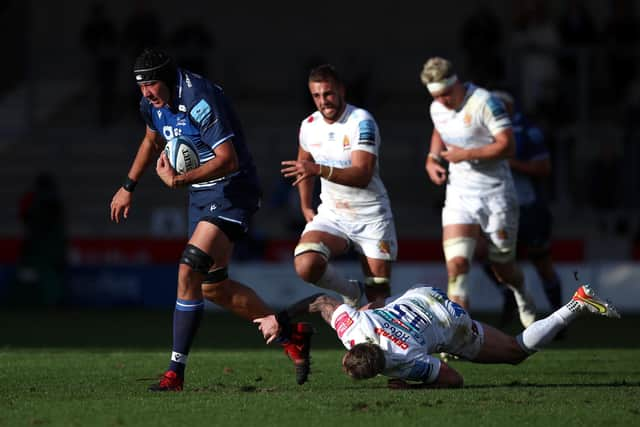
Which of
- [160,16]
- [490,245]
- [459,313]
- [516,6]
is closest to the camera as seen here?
[459,313]

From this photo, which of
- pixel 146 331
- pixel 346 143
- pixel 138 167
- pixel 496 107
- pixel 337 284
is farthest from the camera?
pixel 146 331

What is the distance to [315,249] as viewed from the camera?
35.2 feet

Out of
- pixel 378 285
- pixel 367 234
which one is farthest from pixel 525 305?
pixel 367 234

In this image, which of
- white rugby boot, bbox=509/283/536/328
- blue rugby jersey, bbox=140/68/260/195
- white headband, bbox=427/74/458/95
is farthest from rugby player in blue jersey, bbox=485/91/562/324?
blue rugby jersey, bbox=140/68/260/195

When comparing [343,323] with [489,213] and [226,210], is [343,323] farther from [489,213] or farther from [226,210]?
[489,213]

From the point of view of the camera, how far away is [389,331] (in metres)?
8.78

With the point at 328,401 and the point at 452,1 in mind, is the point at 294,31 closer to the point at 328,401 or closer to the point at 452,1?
the point at 452,1

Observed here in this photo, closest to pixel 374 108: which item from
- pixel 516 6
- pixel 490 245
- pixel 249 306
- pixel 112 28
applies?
pixel 516 6

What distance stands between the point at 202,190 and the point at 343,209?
1.77 metres

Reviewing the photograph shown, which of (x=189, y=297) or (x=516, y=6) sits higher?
(x=516, y=6)

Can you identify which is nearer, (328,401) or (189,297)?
(328,401)

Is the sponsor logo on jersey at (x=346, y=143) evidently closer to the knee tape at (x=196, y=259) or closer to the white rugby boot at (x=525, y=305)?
the knee tape at (x=196, y=259)

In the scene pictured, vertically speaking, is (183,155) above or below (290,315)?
above

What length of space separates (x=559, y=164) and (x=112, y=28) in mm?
8679
